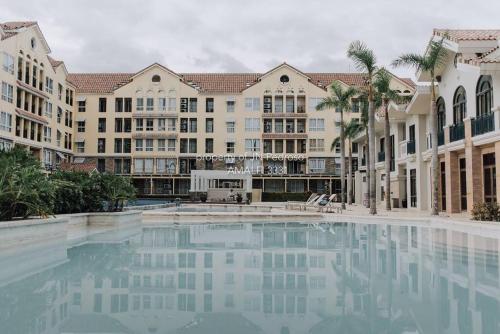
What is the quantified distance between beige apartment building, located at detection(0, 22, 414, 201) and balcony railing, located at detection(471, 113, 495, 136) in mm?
33505

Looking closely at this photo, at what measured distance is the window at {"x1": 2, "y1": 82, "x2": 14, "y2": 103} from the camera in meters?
37.8

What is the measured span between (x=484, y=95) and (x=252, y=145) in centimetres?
3633

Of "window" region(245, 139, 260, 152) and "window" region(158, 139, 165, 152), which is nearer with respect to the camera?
"window" region(158, 139, 165, 152)

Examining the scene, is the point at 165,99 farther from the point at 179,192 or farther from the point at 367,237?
the point at 367,237

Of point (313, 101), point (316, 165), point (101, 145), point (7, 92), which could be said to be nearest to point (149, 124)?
point (101, 145)

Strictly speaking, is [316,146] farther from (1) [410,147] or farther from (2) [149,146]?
(1) [410,147]

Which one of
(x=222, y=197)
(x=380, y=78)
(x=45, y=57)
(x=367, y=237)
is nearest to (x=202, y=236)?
(x=367, y=237)

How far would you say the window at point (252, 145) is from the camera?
56094mm

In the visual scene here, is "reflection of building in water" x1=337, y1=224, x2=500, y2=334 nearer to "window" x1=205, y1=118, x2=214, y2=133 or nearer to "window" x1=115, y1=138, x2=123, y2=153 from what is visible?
"window" x1=205, y1=118, x2=214, y2=133

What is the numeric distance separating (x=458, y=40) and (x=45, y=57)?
3804 centimetres

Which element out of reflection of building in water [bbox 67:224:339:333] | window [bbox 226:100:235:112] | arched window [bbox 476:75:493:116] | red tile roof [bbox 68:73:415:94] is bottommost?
reflection of building in water [bbox 67:224:339:333]

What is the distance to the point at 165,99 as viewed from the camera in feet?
184

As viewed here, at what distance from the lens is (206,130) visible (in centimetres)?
5650

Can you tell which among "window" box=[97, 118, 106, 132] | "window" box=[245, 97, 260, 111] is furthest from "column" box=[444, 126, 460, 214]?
"window" box=[97, 118, 106, 132]
